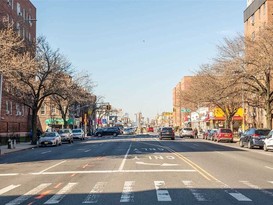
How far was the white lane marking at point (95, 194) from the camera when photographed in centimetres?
1070

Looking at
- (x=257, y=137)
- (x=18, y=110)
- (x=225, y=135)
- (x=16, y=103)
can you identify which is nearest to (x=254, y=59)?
(x=257, y=137)

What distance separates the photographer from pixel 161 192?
12023mm

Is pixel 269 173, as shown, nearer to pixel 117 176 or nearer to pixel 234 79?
pixel 117 176

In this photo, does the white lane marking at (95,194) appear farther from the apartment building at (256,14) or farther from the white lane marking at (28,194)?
the apartment building at (256,14)

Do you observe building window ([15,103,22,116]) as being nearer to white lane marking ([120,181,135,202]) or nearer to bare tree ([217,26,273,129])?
bare tree ([217,26,273,129])

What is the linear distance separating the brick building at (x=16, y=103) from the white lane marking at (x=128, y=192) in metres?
36.6

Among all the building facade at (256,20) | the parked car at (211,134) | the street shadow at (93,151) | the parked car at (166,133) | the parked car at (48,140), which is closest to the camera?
the street shadow at (93,151)

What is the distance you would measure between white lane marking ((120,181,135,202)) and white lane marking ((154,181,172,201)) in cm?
68

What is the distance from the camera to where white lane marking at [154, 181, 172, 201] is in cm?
1099

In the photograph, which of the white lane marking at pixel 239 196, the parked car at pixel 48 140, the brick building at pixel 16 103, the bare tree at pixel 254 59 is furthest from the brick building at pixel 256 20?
the white lane marking at pixel 239 196

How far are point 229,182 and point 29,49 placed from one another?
30.3 meters

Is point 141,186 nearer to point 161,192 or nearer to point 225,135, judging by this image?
point 161,192

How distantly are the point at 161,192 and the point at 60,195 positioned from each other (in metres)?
2.64

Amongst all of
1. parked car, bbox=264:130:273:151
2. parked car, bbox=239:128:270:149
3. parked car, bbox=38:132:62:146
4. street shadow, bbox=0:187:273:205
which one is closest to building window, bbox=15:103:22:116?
parked car, bbox=38:132:62:146
